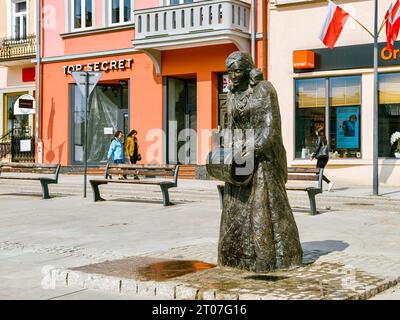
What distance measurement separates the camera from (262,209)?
6.43 m

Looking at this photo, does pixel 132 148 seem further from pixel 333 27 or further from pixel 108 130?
pixel 333 27

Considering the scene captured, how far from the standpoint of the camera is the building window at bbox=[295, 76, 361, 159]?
19734mm

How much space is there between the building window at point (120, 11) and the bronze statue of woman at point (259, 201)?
60.5ft

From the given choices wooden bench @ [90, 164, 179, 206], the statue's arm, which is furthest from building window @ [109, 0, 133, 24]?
the statue's arm

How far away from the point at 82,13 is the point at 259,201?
20.9 meters

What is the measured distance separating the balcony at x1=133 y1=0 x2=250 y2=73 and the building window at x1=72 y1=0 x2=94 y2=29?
3525 millimetres

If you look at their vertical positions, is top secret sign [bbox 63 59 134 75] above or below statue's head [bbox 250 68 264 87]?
above

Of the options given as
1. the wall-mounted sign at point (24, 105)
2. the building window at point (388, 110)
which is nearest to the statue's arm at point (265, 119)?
the building window at point (388, 110)

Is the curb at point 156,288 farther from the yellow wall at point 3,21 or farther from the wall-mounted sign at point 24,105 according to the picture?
the yellow wall at point 3,21

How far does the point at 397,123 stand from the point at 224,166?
13.9 m

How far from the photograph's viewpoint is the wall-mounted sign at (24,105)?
86.0 feet

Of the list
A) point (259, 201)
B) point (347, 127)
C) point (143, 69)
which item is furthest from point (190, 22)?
point (259, 201)

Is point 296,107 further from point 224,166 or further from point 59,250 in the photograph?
point 224,166

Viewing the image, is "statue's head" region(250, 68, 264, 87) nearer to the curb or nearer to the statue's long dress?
the statue's long dress
